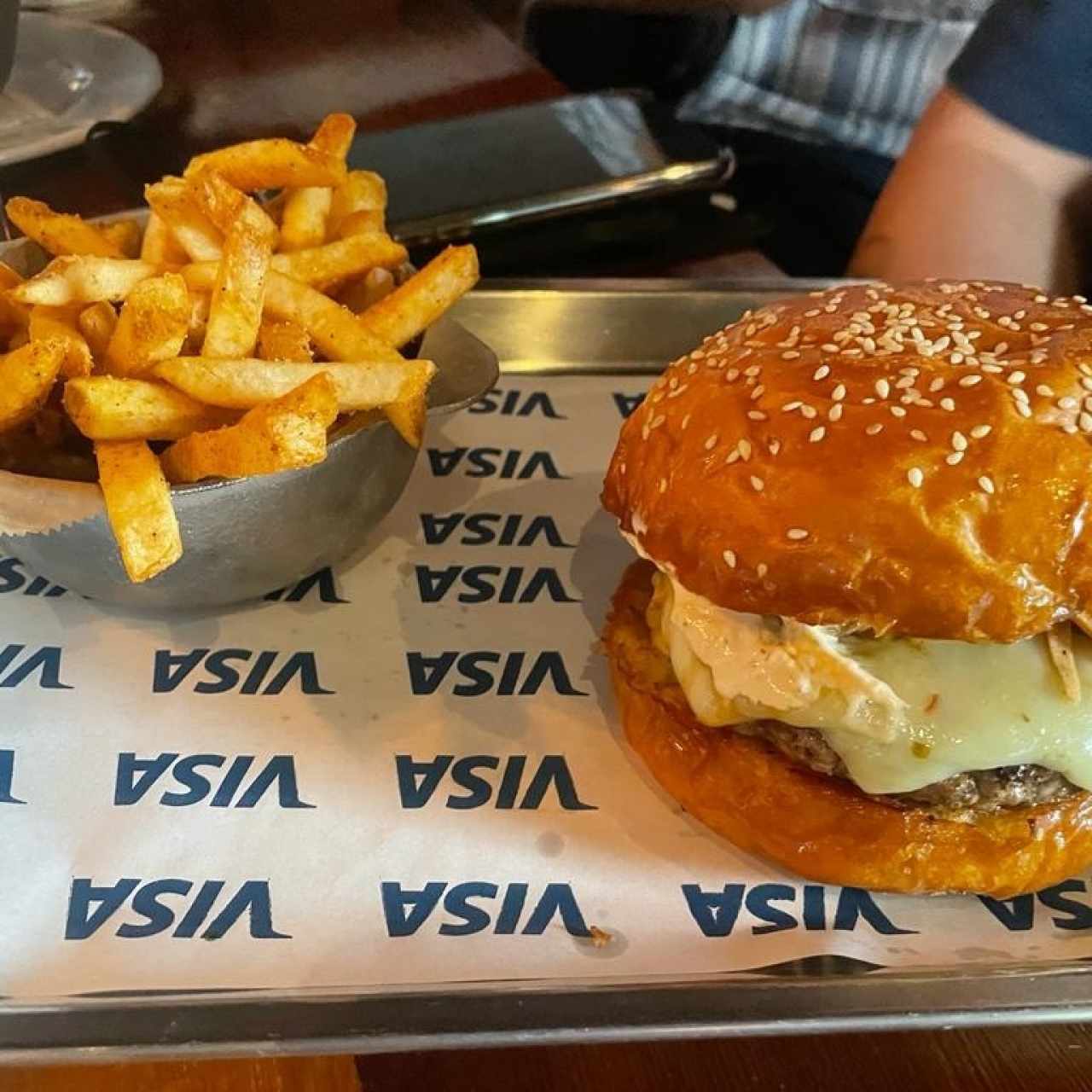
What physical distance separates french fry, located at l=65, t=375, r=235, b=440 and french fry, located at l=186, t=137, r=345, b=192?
379 millimetres

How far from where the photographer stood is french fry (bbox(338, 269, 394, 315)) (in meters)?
1.82

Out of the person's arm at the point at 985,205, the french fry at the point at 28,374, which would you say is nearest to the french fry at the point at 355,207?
the french fry at the point at 28,374

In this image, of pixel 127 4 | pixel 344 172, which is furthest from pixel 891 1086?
pixel 127 4

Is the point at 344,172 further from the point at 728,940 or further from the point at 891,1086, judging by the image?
the point at 891,1086

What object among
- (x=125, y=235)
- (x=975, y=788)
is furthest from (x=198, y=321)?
(x=975, y=788)

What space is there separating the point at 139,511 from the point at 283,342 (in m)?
0.30

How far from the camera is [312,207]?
1761mm

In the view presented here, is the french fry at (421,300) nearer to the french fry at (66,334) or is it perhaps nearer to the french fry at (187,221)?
the french fry at (187,221)

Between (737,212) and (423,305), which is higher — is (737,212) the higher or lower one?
the lower one

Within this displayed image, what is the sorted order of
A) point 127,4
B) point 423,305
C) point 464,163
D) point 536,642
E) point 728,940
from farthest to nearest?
point 127,4 < point 464,163 < point 536,642 < point 423,305 < point 728,940

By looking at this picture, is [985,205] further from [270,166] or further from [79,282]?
[79,282]

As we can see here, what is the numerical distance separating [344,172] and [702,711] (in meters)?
0.92

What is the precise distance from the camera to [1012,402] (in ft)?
4.51

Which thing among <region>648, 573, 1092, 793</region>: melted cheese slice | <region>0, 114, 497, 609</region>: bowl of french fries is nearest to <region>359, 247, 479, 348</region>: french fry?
<region>0, 114, 497, 609</region>: bowl of french fries
